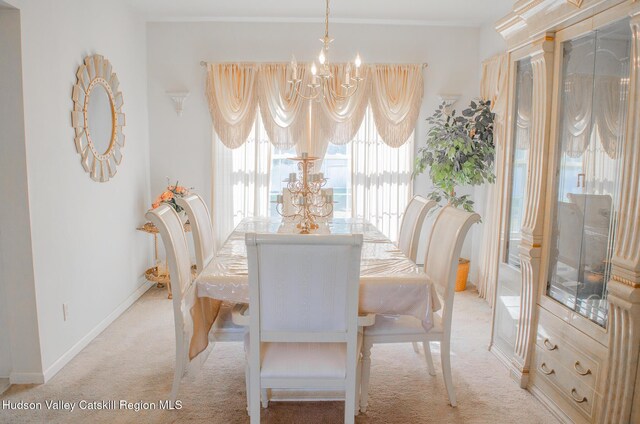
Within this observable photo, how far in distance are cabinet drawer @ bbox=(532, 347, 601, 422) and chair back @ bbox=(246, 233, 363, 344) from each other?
1.18 meters

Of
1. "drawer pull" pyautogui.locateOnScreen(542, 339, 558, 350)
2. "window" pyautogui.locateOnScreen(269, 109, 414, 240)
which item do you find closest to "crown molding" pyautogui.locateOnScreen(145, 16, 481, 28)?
"window" pyautogui.locateOnScreen(269, 109, 414, 240)

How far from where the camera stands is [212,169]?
4.59m

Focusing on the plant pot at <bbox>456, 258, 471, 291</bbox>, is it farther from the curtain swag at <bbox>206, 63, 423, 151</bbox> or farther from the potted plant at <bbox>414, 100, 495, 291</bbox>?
the curtain swag at <bbox>206, 63, 423, 151</bbox>

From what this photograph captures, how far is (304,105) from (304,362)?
3139mm

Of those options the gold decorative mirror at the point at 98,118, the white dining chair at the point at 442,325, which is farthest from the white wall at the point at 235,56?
the white dining chair at the point at 442,325

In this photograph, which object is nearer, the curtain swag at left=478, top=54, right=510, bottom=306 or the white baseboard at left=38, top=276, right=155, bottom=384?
the white baseboard at left=38, top=276, right=155, bottom=384

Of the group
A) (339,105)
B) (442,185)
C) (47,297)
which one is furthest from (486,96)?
(47,297)

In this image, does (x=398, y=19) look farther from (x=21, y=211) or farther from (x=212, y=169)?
(x=21, y=211)

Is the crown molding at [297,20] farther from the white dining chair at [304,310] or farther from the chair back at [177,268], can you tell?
the white dining chair at [304,310]

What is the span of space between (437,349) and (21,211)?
9.17 ft

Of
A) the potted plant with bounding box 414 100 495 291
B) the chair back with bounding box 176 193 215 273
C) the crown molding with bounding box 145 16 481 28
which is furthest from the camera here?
the crown molding with bounding box 145 16 481 28

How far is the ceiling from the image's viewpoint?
153 inches

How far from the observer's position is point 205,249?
301cm

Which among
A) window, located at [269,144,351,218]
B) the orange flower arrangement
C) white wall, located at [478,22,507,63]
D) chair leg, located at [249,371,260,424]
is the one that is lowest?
chair leg, located at [249,371,260,424]
